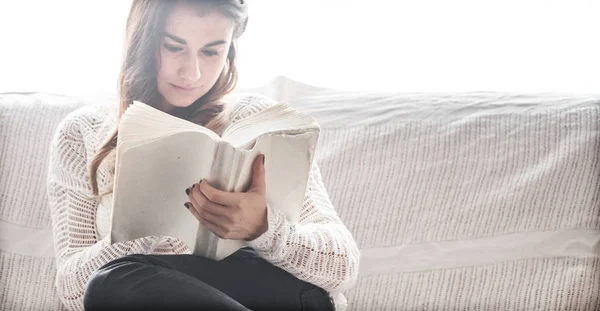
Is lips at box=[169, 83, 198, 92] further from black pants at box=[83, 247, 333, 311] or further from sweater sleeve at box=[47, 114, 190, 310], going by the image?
black pants at box=[83, 247, 333, 311]

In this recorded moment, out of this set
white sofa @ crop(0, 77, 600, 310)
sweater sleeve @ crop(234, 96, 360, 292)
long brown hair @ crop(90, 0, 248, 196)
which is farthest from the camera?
white sofa @ crop(0, 77, 600, 310)

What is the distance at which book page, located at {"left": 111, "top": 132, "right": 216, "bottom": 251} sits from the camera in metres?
0.87

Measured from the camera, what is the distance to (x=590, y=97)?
4.42 feet

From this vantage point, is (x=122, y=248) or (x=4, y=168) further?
(x=4, y=168)

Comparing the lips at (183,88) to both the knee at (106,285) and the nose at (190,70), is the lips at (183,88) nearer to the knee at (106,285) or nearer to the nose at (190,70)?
the nose at (190,70)

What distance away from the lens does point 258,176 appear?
2.94ft

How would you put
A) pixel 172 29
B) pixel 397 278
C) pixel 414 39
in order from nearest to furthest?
pixel 172 29 → pixel 397 278 → pixel 414 39

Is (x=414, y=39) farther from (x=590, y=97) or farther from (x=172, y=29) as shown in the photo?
(x=172, y=29)

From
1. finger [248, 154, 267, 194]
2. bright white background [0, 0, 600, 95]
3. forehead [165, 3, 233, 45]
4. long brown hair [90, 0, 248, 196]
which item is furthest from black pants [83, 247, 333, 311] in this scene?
bright white background [0, 0, 600, 95]

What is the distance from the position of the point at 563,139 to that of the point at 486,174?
0.15m

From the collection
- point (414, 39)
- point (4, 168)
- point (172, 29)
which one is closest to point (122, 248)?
point (172, 29)

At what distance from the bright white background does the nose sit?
0.51 m

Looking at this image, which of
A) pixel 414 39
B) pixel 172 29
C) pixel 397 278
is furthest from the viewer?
pixel 414 39

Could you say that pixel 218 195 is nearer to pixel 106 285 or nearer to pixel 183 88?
pixel 106 285
